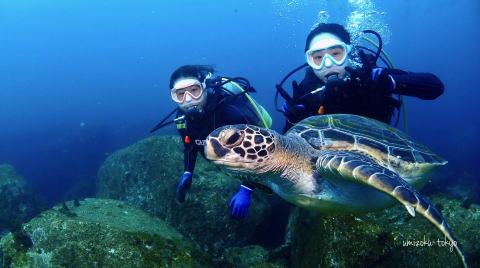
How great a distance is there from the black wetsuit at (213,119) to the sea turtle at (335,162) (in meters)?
1.20

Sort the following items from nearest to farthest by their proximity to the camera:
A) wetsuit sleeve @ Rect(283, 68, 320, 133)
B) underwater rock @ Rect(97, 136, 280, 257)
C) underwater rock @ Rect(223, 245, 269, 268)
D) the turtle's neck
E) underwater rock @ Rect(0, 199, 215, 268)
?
the turtle's neck → underwater rock @ Rect(0, 199, 215, 268) → underwater rock @ Rect(223, 245, 269, 268) → wetsuit sleeve @ Rect(283, 68, 320, 133) → underwater rock @ Rect(97, 136, 280, 257)

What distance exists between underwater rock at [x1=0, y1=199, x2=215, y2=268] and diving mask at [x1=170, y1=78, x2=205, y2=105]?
185cm

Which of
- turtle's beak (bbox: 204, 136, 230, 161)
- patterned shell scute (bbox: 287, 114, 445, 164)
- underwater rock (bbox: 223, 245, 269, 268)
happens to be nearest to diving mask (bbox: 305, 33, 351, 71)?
patterned shell scute (bbox: 287, 114, 445, 164)

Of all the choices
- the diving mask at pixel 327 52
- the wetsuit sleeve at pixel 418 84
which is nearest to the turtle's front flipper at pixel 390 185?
the wetsuit sleeve at pixel 418 84

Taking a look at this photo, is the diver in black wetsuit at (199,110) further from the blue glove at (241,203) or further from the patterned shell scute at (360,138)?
the patterned shell scute at (360,138)

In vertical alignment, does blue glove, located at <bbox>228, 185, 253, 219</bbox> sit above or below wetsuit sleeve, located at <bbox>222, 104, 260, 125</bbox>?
below

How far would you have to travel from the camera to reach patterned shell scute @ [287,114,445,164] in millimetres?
2613

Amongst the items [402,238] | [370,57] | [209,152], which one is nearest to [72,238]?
[209,152]

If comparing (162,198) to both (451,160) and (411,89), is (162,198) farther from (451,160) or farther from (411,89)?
(451,160)

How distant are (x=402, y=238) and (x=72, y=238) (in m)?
2.98

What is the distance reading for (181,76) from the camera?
419 centimetres

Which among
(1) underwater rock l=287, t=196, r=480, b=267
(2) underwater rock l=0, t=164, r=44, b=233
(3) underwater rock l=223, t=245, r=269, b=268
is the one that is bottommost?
(2) underwater rock l=0, t=164, r=44, b=233

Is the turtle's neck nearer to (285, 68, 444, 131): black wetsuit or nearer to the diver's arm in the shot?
(285, 68, 444, 131): black wetsuit

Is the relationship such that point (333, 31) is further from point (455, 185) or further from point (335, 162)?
point (455, 185)
